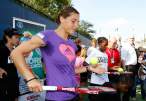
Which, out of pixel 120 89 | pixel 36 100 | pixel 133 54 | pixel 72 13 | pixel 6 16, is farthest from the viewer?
pixel 133 54

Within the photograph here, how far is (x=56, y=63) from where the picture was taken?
157 inches

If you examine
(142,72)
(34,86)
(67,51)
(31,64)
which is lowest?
(142,72)

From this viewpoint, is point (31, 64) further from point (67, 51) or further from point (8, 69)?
point (67, 51)

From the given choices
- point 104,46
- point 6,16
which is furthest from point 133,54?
point 6,16

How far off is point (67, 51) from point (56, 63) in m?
0.19

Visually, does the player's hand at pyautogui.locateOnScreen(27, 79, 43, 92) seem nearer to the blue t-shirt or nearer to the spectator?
the blue t-shirt

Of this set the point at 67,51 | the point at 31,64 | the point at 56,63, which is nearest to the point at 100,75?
the point at 31,64

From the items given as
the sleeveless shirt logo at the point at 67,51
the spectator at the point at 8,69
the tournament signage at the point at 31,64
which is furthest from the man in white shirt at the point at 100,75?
the sleeveless shirt logo at the point at 67,51

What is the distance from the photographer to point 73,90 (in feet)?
13.3

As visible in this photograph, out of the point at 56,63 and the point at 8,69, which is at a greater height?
the point at 56,63

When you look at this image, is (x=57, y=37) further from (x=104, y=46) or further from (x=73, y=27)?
(x=104, y=46)

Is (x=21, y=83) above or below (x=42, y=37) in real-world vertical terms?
below

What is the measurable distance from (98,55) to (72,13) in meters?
4.74

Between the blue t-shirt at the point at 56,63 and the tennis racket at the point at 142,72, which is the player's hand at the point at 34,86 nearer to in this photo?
the blue t-shirt at the point at 56,63
